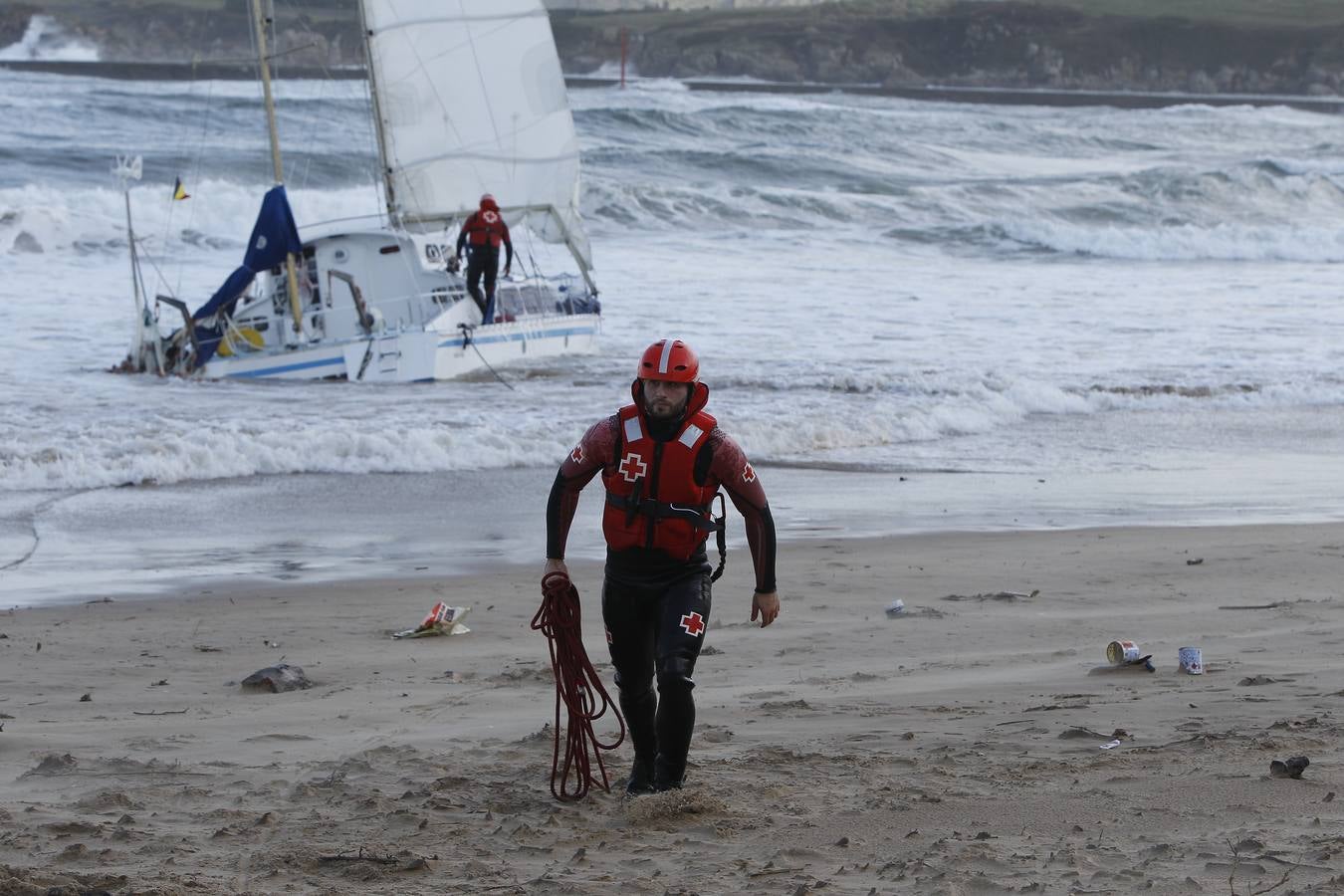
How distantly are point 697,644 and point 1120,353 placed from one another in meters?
15.6

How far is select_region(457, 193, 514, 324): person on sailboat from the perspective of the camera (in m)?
20.0

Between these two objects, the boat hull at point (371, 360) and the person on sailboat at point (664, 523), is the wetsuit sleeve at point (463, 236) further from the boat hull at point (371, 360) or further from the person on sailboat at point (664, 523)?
the person on sailboat at point (664, 523)

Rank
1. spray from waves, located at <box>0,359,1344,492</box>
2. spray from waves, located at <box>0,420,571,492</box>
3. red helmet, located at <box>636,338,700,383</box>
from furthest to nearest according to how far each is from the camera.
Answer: spray from waves, located at <box>0,359,1344,492</box> → spray from waves, located at <box>0,420,571,492</box> → red helmet, located at <box>636,338,700,383</box>

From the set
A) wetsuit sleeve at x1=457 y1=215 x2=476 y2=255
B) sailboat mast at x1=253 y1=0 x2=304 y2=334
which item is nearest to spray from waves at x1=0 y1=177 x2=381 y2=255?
sailboat mast at x1=253 y1=0 x2=304 y2=334

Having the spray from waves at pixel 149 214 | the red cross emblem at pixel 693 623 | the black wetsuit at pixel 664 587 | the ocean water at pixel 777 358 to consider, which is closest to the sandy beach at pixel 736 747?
the black wetsuit at pixel 664 587

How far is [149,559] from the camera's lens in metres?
10.0

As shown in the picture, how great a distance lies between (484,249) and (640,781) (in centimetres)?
1497

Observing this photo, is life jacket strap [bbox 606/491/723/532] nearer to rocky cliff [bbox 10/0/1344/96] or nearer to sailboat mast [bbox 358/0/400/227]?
sailboat mast [bbox 358/0/400/227]

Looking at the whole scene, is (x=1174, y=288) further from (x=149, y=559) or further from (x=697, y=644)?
(x=697, y=644)

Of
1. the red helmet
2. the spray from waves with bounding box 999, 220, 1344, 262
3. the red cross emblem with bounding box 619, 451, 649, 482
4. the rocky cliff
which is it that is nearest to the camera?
the red helmet

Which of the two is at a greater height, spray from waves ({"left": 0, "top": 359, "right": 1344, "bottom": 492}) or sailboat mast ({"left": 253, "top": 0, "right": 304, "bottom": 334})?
sailboat mast ({"left": 253, "top": 0, "right": 304, "bottom": 334})

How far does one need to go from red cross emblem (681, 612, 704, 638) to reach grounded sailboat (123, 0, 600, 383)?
1348 cm

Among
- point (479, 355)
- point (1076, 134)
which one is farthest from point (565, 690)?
point (1076, 134)

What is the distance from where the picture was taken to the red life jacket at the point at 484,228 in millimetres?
20000
